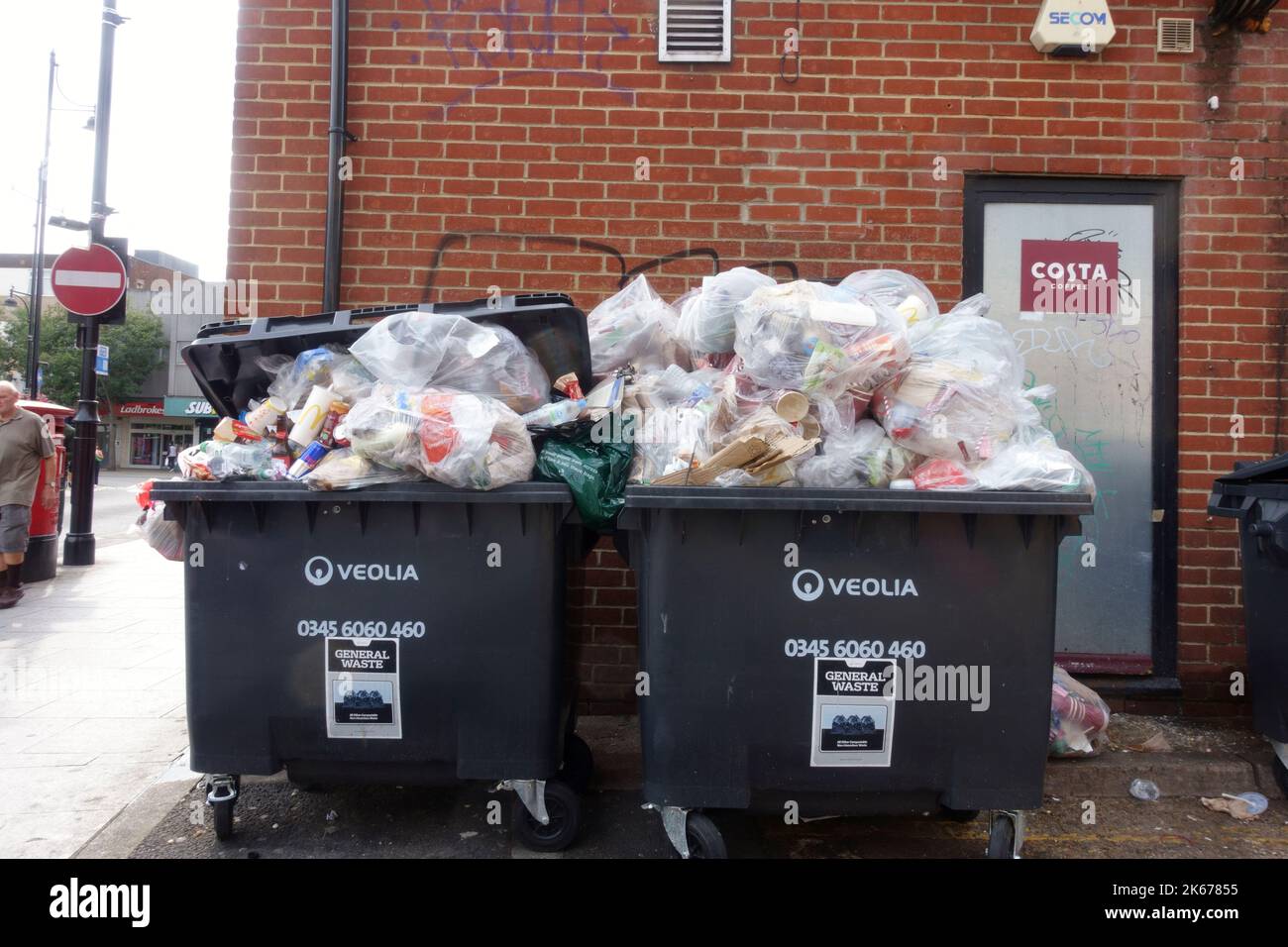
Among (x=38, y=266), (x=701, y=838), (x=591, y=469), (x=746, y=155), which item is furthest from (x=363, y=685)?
(x=38, y=266)

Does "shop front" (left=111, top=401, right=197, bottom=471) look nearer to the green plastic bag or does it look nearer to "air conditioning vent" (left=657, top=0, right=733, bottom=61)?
"air conditioning vent" (left=657, top=0, right=733, bottom=61)

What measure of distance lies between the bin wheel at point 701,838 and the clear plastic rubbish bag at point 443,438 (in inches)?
46.5

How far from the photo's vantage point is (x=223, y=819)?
10.1 ft

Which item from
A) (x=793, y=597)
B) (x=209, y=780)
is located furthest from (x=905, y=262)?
(x=209, y=780)

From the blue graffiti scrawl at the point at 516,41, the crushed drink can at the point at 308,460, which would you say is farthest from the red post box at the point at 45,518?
the crushed drink can at the point at 308,460

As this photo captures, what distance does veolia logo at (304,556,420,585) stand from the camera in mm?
2785

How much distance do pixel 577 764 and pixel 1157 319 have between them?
351cm

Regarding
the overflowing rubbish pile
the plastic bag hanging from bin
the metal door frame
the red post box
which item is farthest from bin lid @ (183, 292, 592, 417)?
the red post box

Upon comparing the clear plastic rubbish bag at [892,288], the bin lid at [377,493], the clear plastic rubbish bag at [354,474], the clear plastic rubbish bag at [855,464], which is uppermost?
the clear plastic rubbish bag at [892,288]

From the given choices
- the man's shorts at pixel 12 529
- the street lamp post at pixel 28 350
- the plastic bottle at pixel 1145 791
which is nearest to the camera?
the plastic bottle at pixel 1145 791

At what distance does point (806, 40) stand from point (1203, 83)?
1961 mm

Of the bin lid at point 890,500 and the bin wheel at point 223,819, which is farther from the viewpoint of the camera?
the bin wheel at point 223,819

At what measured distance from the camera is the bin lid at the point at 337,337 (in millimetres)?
3000

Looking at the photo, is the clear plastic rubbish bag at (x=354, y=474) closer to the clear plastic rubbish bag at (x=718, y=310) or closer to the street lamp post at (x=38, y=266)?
the clear plastic rubbish bag at (x=718, y=310)
